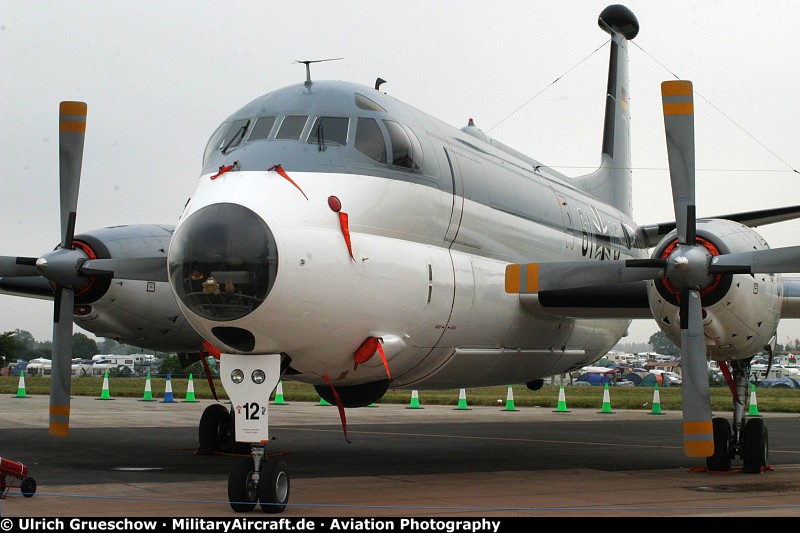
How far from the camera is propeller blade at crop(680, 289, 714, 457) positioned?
11.5 m

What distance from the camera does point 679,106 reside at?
41.4 ft

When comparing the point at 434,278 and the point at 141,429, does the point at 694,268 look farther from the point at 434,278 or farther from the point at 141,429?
Answer: the point at 141,429

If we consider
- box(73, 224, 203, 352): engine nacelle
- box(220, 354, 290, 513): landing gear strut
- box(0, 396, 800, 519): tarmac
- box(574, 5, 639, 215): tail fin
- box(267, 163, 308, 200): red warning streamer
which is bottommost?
box(0, 396, 800, 519): tarmac

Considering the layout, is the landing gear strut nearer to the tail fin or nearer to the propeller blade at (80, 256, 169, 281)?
the propeller blade at (80, 256, 169, 281)

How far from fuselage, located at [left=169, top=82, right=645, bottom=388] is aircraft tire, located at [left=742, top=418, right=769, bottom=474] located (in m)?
3.17

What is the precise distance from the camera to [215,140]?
12016 mm

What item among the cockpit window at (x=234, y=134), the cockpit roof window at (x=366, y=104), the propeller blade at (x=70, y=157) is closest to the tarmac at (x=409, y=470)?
the propeller blade at (x=70, y=157)

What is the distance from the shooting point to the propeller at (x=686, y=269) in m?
11.7

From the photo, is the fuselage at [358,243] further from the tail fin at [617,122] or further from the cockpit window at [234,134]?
the tail fin at [617,122]

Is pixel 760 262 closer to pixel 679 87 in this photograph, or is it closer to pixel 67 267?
pixel 679 87

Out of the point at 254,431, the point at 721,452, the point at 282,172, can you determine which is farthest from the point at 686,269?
the point at 254,431

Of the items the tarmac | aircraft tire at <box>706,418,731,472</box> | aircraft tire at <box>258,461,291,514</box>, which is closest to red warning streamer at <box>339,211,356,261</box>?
aircraft tire at <box>258,461,291,514</box>

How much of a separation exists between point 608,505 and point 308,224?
13.3 feet

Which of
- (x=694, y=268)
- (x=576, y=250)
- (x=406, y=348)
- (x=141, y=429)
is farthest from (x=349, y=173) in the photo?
(x=141, y=429)
